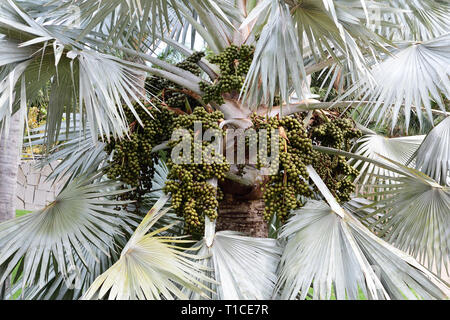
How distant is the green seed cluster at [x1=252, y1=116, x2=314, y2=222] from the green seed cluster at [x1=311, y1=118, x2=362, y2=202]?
0.29 m

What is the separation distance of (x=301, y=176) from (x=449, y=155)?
99 cm

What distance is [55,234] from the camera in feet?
7.75

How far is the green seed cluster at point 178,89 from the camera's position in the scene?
116 inches

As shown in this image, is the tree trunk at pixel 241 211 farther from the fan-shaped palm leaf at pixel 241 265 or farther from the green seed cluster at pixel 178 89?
the green seed cluster at pixel 178 89

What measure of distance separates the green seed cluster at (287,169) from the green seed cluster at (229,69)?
0.25 m

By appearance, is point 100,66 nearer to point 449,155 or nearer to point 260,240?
point 260,240

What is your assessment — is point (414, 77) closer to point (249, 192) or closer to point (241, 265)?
point (249, 192)

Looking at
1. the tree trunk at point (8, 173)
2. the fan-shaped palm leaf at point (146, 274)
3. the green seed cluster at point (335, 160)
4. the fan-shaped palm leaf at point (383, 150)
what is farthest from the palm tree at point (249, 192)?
the tree trunk at point (8, 173)

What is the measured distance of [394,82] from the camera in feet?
8.79

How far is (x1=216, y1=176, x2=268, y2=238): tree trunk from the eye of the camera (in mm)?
2814

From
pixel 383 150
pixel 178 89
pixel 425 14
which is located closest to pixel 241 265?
pixel 178 89

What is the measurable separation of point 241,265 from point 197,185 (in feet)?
1.62

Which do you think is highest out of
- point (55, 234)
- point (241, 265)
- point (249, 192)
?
point (249, 192)
